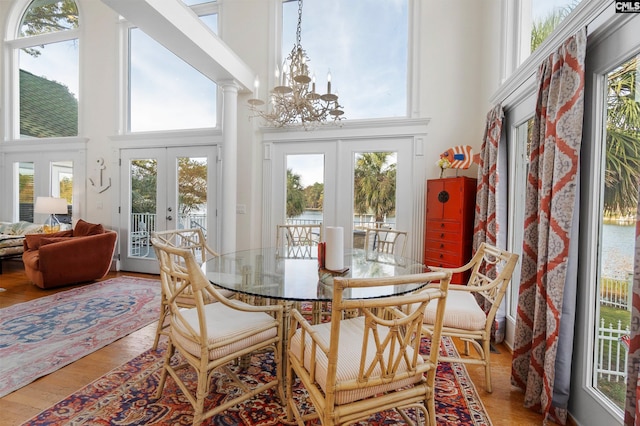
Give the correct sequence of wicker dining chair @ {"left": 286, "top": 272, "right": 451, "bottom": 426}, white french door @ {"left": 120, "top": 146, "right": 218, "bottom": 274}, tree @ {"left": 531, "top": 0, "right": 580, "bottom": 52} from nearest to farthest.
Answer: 1. wicker dining chair @ {"left": 286, "top": 272, "right": 451, "bottom": 426}
2. tree @ {"left": 531, "top": 0, "right": 580, "bottom": 52}
3. white french door @ {"left": 120, "top": 146, "right": 218, "bottom": 274}

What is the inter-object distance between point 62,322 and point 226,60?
10.2 ft

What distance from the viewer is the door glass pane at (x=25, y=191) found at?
5434mm

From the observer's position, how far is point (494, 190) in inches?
105

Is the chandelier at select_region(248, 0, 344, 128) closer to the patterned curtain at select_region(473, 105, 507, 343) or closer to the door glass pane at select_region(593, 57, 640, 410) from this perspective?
the patterned curtain at select_region(473, 105, 507, 343)

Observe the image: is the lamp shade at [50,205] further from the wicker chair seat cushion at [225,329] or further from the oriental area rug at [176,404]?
the wicker chair seat cushion at [225,329]

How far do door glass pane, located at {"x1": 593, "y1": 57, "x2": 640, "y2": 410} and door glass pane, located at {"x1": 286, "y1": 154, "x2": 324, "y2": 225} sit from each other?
296 cm

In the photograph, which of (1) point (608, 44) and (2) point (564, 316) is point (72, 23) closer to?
(1) point (608, 44)

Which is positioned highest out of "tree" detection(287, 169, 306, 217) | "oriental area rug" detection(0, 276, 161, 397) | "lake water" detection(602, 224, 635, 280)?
"tree" detection(287, 169, 306, 217)

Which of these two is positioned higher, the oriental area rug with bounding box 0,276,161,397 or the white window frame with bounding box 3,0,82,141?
the white window frame with bounding box 3,0,82,141

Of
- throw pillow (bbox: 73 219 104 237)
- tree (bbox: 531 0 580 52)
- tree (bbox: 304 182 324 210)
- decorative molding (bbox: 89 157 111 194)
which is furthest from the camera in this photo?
decorative molding (bbox: 89 157 111 194)

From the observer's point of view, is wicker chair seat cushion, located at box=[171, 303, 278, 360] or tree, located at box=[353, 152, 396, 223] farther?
tree, located at box=[353, 152, 396, 223]

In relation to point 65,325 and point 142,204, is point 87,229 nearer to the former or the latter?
point 142,204

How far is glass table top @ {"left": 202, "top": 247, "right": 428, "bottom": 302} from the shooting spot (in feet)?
5.01

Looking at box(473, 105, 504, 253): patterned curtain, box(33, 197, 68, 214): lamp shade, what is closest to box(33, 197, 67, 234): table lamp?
box(33, 197, 68, 214): lamp shade
